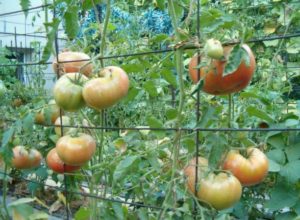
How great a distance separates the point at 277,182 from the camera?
3.75 ft

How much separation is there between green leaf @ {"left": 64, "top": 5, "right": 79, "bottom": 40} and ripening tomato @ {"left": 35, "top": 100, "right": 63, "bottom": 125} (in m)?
0.25

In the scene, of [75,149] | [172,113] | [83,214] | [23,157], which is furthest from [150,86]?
[23,157]

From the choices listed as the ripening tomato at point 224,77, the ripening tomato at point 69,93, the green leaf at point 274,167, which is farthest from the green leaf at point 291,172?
the ripening tomato at point 69,93

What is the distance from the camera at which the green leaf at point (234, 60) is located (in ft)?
2.16

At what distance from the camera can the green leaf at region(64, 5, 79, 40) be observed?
882 millimetres

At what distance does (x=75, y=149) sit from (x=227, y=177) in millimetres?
338

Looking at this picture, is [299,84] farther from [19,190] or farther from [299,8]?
[19,190]

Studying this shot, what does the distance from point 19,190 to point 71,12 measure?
1.73 m

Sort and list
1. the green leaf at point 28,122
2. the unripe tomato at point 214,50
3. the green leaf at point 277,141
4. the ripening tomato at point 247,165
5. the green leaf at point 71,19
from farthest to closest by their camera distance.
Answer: the green leaf at point 277,141, the green leaf at point 28,122, the green leaf at point 71,19, the ripening tomato at point 247,165, the unripe tomato at point 214,50

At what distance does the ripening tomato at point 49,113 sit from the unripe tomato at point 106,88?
331 mm

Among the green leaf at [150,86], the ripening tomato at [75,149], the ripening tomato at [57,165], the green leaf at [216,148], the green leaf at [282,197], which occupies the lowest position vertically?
the green leaf at [282,197]

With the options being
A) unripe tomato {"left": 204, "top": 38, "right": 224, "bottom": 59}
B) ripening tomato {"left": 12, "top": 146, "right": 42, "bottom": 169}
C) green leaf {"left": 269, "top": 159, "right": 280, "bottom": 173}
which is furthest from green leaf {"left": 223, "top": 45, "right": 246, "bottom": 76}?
ripening tomato {"left": 12, "top": 146, "right": 42, "bottom": 169}

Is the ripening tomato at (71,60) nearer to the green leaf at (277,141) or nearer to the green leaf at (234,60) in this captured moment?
the green leaf at (234,60)

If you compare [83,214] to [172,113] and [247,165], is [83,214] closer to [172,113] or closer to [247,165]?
[172,113]
